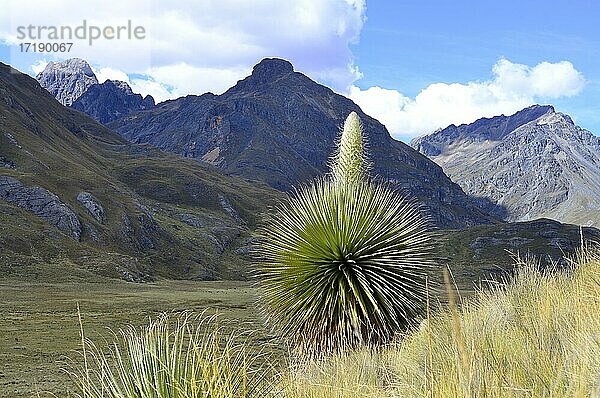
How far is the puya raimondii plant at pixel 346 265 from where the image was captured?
33.3ft

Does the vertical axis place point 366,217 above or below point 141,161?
below

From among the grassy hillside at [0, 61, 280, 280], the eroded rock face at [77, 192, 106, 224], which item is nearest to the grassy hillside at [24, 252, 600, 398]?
the grassy hillside at [0, 61, 280, 280]

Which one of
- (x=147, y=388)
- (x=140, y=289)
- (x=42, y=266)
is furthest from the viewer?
(x=42, y=266)

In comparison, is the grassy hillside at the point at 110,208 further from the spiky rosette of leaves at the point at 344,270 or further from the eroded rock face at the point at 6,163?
the spiky rosette of leaves at the point at 344,270

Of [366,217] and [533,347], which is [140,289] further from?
[533,347]

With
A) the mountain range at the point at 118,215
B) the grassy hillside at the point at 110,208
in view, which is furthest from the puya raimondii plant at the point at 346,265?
the grassy hillside at the point at 110,208

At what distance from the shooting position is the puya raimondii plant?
1016 centimetres

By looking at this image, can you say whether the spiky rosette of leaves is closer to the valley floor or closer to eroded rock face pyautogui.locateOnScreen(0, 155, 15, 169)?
the valley floor

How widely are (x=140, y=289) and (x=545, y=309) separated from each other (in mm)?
47889

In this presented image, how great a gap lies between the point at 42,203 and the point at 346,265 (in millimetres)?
67118

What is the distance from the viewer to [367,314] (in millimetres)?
10023

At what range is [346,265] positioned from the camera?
34.1 ft

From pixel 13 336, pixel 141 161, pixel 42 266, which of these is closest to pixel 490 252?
pixel 141 161

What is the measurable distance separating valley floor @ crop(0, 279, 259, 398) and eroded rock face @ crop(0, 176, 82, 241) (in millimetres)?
16372
